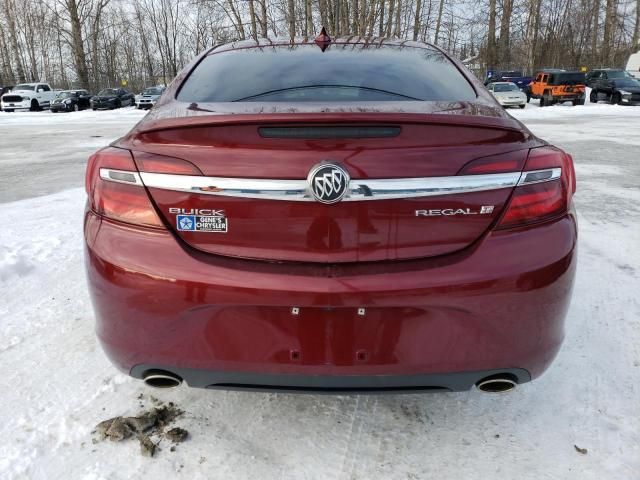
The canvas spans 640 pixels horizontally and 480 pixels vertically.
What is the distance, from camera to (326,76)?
2506mm

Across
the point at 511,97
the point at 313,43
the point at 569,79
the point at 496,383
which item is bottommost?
the point at 496,383

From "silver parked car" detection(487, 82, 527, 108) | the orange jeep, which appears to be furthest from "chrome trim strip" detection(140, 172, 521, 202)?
the orange jeep

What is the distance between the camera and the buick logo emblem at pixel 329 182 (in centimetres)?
168

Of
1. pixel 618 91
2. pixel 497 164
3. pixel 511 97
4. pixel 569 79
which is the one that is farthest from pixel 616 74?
pixel 497 164

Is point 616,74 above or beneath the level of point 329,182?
above

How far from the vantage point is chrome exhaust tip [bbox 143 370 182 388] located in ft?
6.31

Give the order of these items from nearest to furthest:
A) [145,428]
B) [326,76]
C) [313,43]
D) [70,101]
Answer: [145,428] < [326,76] < [313,43] < [70,101]

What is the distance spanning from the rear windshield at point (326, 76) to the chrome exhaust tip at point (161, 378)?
115cm

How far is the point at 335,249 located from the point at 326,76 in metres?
1.12

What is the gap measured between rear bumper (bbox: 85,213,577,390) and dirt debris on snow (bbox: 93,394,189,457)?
0.46 meters

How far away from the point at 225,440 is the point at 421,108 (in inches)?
61.0

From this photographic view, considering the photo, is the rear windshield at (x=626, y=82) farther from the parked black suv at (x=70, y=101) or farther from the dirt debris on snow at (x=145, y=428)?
the parked black suv at (x=70, y=101)

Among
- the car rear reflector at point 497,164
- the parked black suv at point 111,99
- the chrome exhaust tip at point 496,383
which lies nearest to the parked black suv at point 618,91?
the car rear reflector at point 497,164

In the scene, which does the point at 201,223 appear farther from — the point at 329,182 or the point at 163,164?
the point at 329,182
